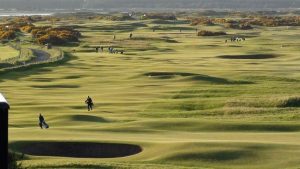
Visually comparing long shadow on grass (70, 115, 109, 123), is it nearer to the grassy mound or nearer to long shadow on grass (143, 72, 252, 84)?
the grassy mound

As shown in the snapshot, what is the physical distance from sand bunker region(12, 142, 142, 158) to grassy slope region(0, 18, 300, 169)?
1.94ft

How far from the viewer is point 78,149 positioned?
25875 millimetres

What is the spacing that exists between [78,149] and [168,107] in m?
17.7

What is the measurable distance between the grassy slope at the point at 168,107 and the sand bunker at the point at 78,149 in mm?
590

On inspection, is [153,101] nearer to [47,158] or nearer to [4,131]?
[47,158]

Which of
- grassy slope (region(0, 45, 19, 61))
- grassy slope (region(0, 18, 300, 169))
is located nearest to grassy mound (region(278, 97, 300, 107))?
grassy slope (region(0, 18, 300, 169))

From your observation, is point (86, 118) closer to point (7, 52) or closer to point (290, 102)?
point (290, 102)

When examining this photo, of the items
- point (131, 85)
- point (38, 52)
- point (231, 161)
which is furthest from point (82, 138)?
point (38, 52)

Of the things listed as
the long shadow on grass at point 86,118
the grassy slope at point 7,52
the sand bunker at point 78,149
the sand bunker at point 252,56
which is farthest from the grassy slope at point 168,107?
the grassy slope at point 7,52

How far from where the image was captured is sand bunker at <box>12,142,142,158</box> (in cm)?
2555

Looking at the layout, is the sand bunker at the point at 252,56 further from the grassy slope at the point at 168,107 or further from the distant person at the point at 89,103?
the distant person at the point at 89,103

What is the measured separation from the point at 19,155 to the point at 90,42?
85.8m

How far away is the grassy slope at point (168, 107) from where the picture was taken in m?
24.3

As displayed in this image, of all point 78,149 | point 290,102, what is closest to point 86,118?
point 78,149
